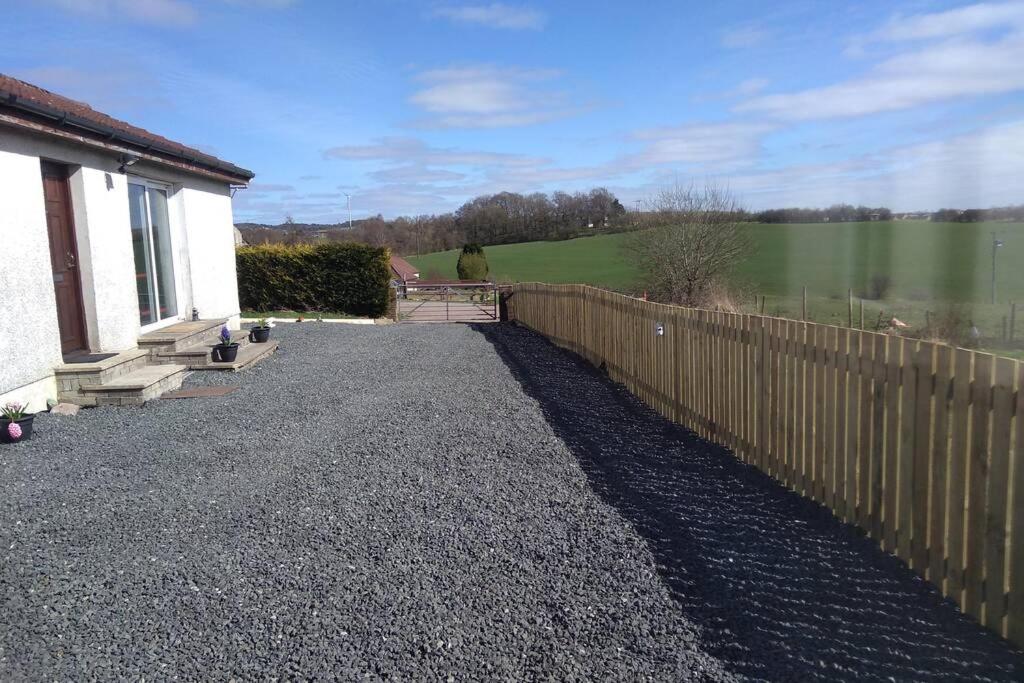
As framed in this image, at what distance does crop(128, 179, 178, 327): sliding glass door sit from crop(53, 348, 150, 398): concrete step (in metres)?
1.68

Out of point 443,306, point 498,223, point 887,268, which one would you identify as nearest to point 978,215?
point 887,268

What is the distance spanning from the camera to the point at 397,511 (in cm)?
439

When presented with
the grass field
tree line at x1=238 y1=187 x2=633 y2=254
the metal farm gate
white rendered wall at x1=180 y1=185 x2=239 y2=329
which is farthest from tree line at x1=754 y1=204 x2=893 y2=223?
tree line at x1=238 y1=187 x2=633 y2=254

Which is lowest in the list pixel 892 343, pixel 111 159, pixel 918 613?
pixel 918 613

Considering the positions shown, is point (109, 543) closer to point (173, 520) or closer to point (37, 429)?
point (173, 520)

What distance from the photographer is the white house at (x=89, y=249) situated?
22.1 ft

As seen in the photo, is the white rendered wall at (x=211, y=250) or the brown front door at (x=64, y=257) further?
the white rendered wall at (x=211, y=250)

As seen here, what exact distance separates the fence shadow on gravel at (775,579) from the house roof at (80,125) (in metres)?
5.90

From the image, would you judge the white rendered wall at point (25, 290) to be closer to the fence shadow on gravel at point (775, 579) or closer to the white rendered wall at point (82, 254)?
the white rendered wall at point (82, 254)

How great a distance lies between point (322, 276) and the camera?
20.1 meters

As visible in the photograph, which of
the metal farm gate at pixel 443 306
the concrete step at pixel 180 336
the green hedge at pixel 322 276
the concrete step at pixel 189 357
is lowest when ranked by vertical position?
the metal farm gate at pixel 443 306

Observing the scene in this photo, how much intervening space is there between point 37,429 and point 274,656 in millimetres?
4864

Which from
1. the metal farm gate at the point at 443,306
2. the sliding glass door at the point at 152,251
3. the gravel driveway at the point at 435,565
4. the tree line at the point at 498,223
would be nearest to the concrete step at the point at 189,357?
the sliding glass door at the point at 152,251

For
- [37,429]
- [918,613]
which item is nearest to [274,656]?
[918,613]
